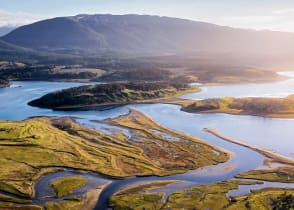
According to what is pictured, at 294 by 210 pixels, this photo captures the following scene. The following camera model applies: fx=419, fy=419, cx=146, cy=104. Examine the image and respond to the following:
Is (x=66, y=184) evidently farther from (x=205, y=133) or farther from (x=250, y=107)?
(x=250, y=107)

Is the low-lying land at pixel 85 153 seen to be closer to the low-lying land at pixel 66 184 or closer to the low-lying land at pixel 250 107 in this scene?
the low-lying land at pixel 66 184

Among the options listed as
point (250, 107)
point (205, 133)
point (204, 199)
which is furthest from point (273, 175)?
point (250, 107)

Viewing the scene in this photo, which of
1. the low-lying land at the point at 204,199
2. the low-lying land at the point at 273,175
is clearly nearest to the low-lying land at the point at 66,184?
the low-lying land at the point at 204,199

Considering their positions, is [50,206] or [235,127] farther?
[235,127]

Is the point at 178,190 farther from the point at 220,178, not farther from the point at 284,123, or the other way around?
the point at 284,123

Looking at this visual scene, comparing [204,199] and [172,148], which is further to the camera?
[172,148]

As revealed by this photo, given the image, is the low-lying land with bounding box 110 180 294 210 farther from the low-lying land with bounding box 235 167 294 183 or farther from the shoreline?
the shoreline

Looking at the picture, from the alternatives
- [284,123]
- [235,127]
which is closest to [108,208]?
[235,127]
